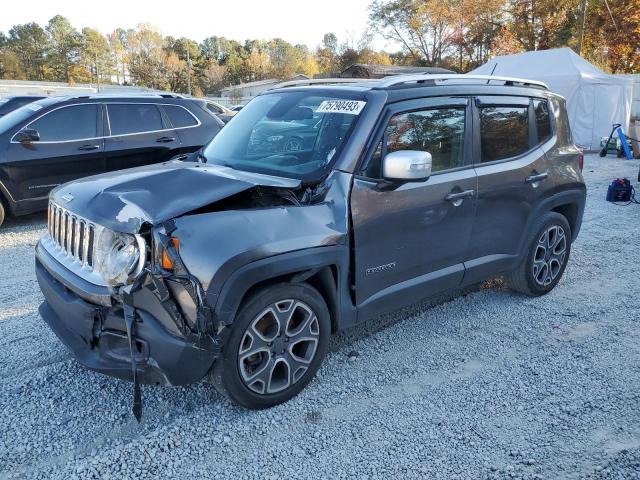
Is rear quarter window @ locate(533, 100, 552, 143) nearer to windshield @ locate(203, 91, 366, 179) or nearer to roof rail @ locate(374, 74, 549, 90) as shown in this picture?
roof rail @ locate(374, 74, 549, 90)

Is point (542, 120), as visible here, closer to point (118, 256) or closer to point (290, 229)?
point (290, 229)

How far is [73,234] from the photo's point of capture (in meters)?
3.13

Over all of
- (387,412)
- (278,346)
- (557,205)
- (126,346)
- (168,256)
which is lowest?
(387,412)

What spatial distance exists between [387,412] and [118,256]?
182 cm

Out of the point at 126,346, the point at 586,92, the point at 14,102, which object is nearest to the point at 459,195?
the point at 126,346

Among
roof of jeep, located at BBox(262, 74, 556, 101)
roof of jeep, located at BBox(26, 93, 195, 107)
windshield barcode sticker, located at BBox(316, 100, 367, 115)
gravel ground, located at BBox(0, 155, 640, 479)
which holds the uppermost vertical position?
roof of jeep, located at BBox(26, 93, 195, 107)

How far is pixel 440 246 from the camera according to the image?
3838mm

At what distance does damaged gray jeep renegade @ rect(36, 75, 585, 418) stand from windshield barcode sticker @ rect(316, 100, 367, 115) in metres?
0.01

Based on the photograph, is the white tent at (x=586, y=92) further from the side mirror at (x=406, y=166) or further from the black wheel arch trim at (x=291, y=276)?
the black wheel arch trim at (x=291, y=276)

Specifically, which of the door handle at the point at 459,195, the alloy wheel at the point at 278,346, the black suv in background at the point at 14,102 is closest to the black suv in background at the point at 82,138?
the black suv in background at the point at 14,102

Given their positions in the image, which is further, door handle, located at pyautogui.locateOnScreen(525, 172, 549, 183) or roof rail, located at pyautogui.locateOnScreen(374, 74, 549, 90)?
door handle, located at pyautogui.locateOnScreen(525, 172, 549, 183)

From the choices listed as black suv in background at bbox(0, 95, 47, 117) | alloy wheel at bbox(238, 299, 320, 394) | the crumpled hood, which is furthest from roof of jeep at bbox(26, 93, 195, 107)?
alloy wheel at bbox(238, 299, 320, 394)

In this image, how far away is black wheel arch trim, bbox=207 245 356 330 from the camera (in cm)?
272

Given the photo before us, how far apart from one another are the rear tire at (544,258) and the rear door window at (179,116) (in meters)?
5.69
